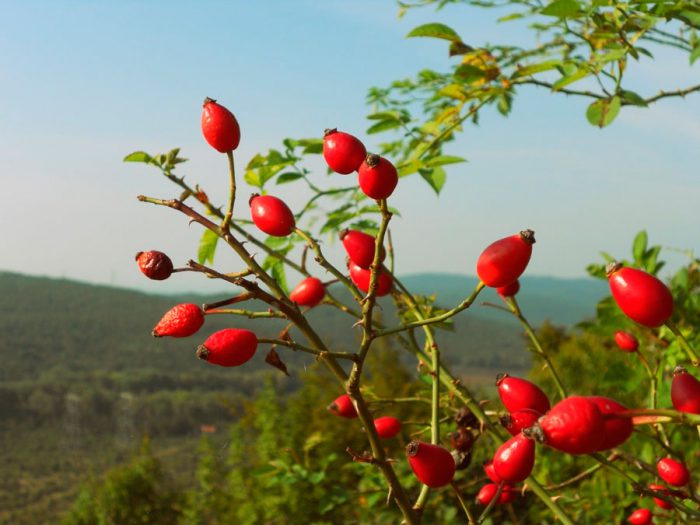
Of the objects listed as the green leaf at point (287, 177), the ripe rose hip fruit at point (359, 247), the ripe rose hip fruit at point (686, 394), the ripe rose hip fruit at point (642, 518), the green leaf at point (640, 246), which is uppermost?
the green leaf at point (287, 177)

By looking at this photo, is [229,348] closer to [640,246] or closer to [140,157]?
[140,157]

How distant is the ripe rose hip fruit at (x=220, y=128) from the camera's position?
2.48ft

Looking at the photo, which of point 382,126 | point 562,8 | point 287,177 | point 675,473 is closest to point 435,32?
point 382,126

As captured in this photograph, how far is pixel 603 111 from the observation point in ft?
4.52

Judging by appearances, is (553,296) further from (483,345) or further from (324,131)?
(324,131)

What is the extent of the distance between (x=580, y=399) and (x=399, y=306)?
72 cm

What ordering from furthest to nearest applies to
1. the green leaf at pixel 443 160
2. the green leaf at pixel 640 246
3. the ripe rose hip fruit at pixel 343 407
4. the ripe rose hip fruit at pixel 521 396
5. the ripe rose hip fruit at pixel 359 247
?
the green leaf at pixel 640 246
the green leaf at pixel 443 160
the ripe rose hip fruit at pixel 343 407
the ripe rose hip fruit at pixel 359 247
the ripe rose hip fruit at pixel 521 396

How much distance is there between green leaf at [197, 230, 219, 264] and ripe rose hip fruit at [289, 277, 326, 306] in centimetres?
17

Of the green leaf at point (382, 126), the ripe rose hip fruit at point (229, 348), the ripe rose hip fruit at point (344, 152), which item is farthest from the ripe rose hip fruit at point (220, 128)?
the green leaf at point (382, 126)

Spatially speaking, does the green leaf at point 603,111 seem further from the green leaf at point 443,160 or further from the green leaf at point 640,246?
the green leaf at point 640,246

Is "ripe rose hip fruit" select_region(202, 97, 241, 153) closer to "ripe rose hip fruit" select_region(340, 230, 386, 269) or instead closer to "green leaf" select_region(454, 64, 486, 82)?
"ripe rose hip fruit" select_region(340, 230, 386, 269)

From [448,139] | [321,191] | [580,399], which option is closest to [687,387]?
[580,399]

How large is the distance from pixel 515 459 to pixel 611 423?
13cm

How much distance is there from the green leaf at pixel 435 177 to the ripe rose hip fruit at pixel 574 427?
92 cm
